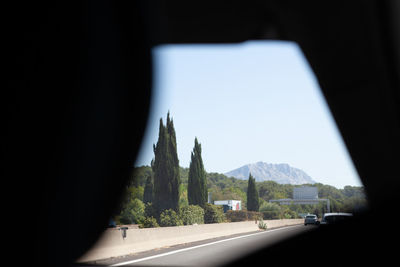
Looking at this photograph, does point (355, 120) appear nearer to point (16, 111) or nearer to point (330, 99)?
point (330, 99)

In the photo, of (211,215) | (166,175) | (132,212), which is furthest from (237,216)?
(132,212)

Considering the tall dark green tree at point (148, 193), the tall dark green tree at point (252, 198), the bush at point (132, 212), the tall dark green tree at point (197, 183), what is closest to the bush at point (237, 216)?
the tall dark green tree at point (197, 183)

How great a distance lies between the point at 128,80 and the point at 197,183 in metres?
66.0

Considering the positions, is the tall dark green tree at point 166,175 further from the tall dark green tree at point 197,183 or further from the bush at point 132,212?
the bush at point 132,212

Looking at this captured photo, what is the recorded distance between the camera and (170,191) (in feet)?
229

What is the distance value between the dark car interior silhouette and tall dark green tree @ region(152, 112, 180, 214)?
5335 centimetres

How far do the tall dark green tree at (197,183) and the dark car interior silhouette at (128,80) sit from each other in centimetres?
6059

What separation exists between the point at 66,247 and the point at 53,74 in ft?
17.9

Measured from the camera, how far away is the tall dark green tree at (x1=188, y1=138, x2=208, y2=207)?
76625mm

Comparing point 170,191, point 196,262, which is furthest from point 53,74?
point 170,191

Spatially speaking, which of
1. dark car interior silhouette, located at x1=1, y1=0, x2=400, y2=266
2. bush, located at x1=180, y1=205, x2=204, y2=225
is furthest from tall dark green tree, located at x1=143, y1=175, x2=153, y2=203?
dark car interior silhouette, located at x1=1, y1=0, x2=400, y2=266

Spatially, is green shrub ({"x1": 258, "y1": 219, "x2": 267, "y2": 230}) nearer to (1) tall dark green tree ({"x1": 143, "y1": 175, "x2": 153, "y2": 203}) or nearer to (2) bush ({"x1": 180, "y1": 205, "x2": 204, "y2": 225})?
(2) bush ({"x1": 180, "y1": 205, "x2": 204, "y2": 225})

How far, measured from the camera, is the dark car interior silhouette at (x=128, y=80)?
27.1ft

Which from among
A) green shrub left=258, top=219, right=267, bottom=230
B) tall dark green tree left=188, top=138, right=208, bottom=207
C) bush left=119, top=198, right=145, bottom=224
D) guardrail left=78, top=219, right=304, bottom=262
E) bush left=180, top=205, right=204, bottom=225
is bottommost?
guardrail left=78, top=219, right=304, bottom=262
